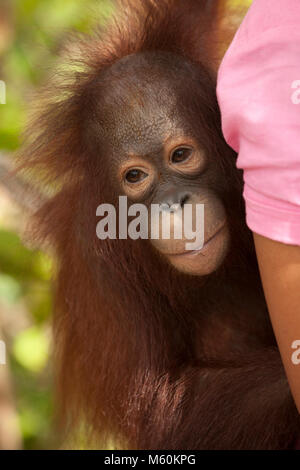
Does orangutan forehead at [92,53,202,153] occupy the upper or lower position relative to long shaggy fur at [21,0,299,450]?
upper

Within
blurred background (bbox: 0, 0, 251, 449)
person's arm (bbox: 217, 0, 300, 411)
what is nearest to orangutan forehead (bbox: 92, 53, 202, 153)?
blurred background (bbox: 0, 0, 251, 449)

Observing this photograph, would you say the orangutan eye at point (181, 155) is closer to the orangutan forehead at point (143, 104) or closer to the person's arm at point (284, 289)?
the orangutan forehead at point (143, 104)

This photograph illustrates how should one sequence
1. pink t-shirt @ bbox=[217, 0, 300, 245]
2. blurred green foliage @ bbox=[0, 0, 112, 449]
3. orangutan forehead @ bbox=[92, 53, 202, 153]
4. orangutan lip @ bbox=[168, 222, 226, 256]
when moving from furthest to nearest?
blurred green foliage @ bbox=[0, 0, 112, 449] < orangutan forehead @ bbox=[92, 53, 202, 153] < orangutan lip @ bbox=[168, 222, 226, 256] < pink t-shirt @ bbox=[217, 0, 300, 245]

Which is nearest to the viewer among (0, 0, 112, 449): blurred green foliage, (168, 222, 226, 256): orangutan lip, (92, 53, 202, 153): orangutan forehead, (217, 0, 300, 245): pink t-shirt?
(217, 0, 300, 245): pink t-shirt

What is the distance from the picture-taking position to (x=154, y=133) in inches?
64.0

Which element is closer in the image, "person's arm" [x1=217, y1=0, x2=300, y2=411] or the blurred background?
"person's arm" [x1=217, y1=0, x2=300, y2=411]

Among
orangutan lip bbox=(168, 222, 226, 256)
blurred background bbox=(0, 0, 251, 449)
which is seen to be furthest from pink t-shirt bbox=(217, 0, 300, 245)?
blurred background bbox=(0, 0, 251, 449)

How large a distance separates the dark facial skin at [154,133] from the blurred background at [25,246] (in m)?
0.24

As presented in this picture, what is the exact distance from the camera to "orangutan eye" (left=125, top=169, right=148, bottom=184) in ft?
5.39

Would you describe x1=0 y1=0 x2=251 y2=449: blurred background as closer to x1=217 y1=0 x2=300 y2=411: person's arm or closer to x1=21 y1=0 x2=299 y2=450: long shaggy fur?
x1=21 y1=0 x2=299 y2=450: long shaggy fur

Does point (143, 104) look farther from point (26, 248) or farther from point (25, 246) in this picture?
point (26, 248)

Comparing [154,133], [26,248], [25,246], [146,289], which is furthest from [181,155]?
[26,248]

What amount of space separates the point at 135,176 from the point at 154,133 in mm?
111

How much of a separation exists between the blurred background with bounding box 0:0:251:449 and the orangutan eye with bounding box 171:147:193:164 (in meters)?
0.42
